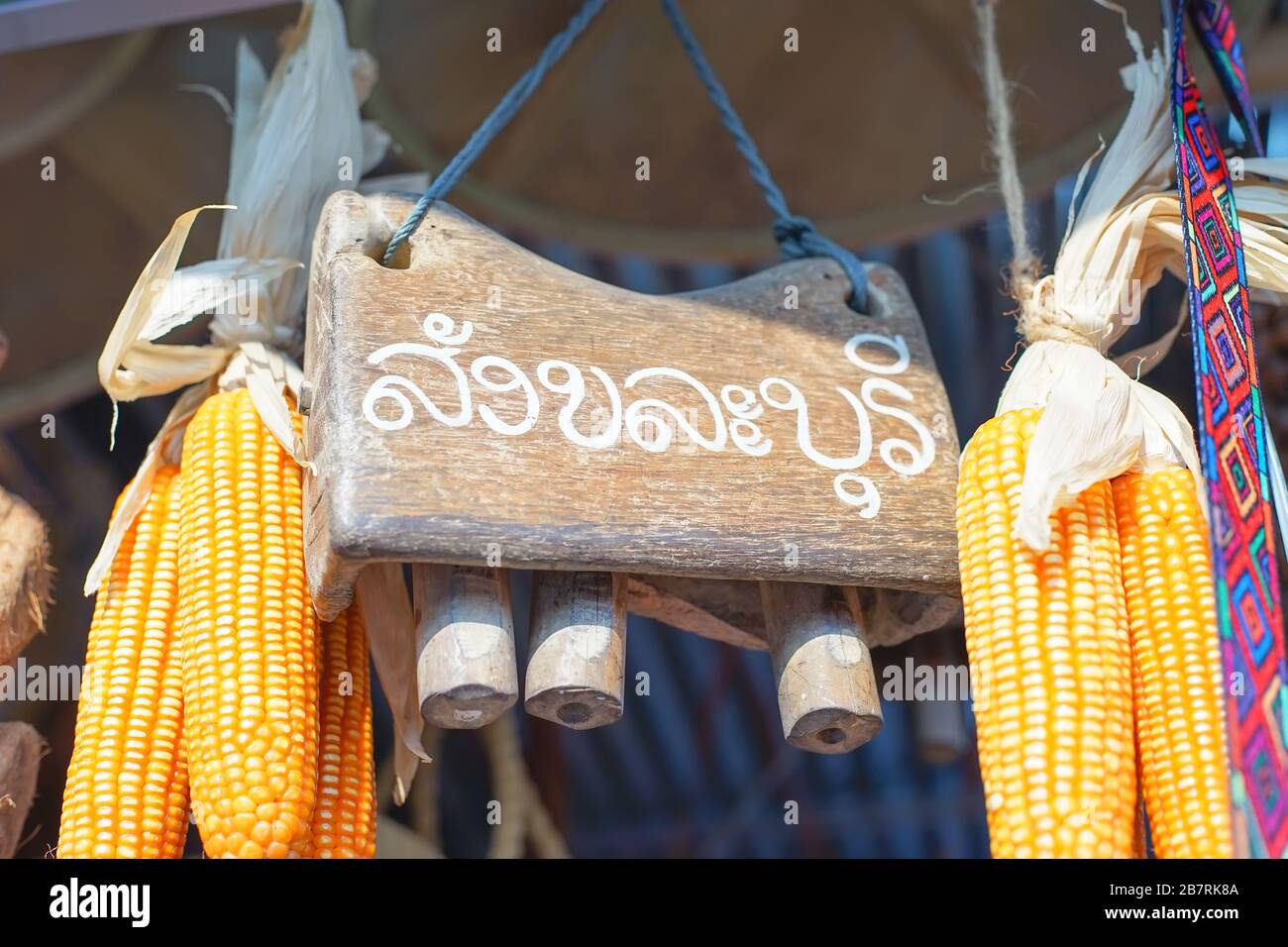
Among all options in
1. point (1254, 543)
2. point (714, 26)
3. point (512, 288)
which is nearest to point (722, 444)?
point (512, 288)

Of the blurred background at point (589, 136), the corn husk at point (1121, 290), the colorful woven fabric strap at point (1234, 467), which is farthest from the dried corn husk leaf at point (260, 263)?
the colorful woven fabric strap at point (1234, 467)

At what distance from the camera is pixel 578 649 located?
1480 millimetres

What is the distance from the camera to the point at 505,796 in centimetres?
305

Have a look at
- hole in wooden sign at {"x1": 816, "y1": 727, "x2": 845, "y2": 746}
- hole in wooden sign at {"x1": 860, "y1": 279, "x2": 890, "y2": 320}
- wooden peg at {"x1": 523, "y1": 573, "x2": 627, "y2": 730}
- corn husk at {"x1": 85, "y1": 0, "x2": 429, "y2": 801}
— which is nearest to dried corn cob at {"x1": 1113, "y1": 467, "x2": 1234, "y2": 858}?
hole in wooden sign at {"x1": 816, "y1": 727, "x2": 845, "y2": 746}

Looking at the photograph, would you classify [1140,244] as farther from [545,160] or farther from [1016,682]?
[545,160]

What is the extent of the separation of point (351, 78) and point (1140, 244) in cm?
103

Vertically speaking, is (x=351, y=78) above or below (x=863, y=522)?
above

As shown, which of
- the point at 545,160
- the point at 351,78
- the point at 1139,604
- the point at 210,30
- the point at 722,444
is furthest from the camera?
the point at 545,160

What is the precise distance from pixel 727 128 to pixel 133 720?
1.01 m

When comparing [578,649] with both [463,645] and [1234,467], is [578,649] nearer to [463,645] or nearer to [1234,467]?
[463,645]

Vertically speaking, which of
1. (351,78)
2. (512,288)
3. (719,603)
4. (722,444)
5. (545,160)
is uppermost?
(545,160)

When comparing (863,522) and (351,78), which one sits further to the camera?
(351,78)

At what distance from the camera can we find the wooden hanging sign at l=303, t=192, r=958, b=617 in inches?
55.9

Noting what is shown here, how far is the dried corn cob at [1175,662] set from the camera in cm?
134
